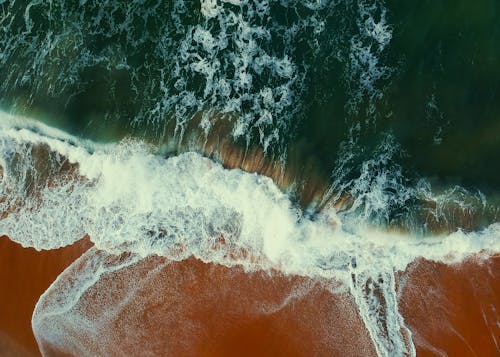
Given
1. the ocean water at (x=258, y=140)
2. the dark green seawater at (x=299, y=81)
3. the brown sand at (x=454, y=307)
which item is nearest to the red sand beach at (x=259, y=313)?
the brown sand at (x=454, y=307)

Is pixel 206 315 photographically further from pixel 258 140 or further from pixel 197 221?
pixel 258 140

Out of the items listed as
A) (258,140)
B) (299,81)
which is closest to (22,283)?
(258,140)

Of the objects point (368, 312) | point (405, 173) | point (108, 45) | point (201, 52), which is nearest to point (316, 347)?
point (368, 312)

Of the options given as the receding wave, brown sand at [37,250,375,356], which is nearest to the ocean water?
the receding wave

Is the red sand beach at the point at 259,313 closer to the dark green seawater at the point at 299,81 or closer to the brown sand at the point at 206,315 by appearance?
the brown sand at the point at 206,315

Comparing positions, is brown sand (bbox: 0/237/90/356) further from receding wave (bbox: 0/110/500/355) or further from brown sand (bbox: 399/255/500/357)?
brown sand (bbox: 399/255/500/357)

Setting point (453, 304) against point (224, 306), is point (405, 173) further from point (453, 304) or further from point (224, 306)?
point (224, 306)

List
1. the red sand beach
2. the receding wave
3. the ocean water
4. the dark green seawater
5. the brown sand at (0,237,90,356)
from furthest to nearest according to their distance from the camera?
the dark green seawater
the brown sand at (0,237,90,356)
the ocean water
the receding wave
the red sand beach
